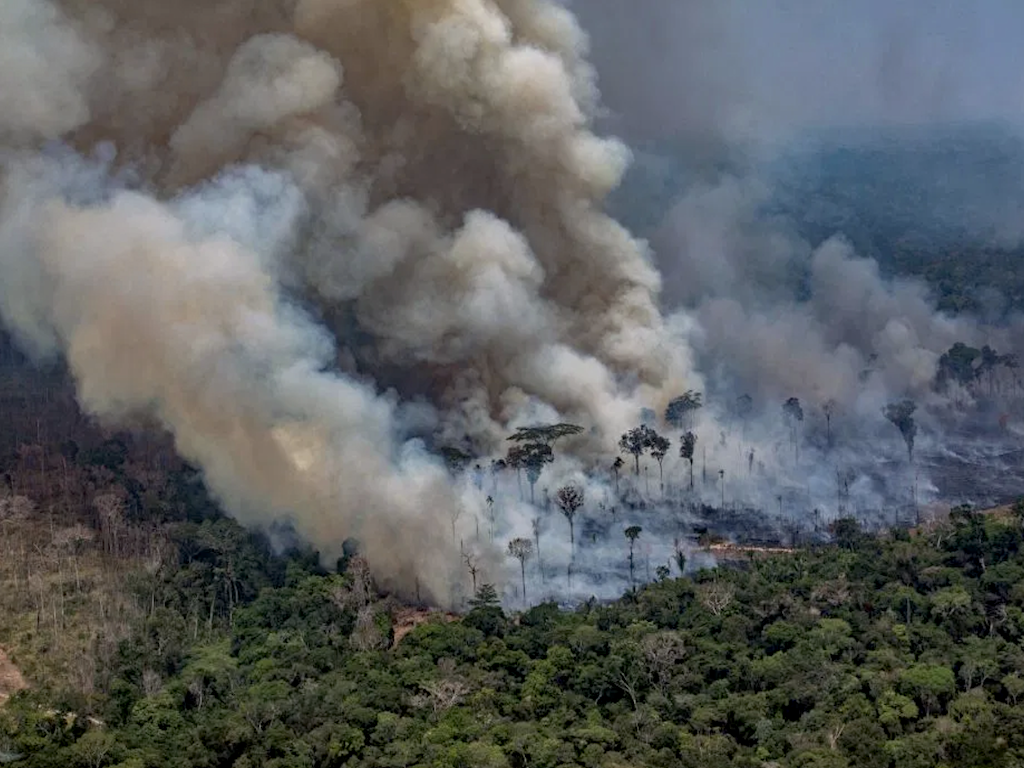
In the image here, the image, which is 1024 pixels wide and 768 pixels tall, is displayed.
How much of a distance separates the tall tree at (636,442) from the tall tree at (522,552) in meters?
7.65

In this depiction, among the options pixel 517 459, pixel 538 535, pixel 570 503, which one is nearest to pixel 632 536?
pixel 570 503

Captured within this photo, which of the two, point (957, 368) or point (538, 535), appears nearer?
point (538, 535)

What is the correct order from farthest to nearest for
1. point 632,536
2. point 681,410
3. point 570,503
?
point 681,410, point 570,503, point 632,536

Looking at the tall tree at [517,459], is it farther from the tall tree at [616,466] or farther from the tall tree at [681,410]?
the tall tree at [681,410]

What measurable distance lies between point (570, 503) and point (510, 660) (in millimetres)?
10479

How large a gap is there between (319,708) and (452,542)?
455 inches

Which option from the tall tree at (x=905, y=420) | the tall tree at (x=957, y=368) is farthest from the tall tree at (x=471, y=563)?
the tall tree at (x=957, y=368)

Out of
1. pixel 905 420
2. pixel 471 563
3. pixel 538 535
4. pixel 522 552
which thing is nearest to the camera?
pixel 522 552

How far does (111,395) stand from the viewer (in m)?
49.9

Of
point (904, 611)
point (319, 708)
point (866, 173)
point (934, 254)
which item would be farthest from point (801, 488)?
point (866, 173)

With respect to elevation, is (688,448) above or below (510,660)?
above

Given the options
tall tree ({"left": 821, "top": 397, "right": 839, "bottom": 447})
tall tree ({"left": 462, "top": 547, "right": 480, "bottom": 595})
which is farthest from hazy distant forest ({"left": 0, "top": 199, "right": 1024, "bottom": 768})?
tall tree ({"left": 821, "top": 397, "right": 839, "bottom": 447})

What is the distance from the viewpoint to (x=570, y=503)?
4759 cm

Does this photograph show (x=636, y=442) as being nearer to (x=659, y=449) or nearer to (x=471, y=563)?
(x=659, y=449)
